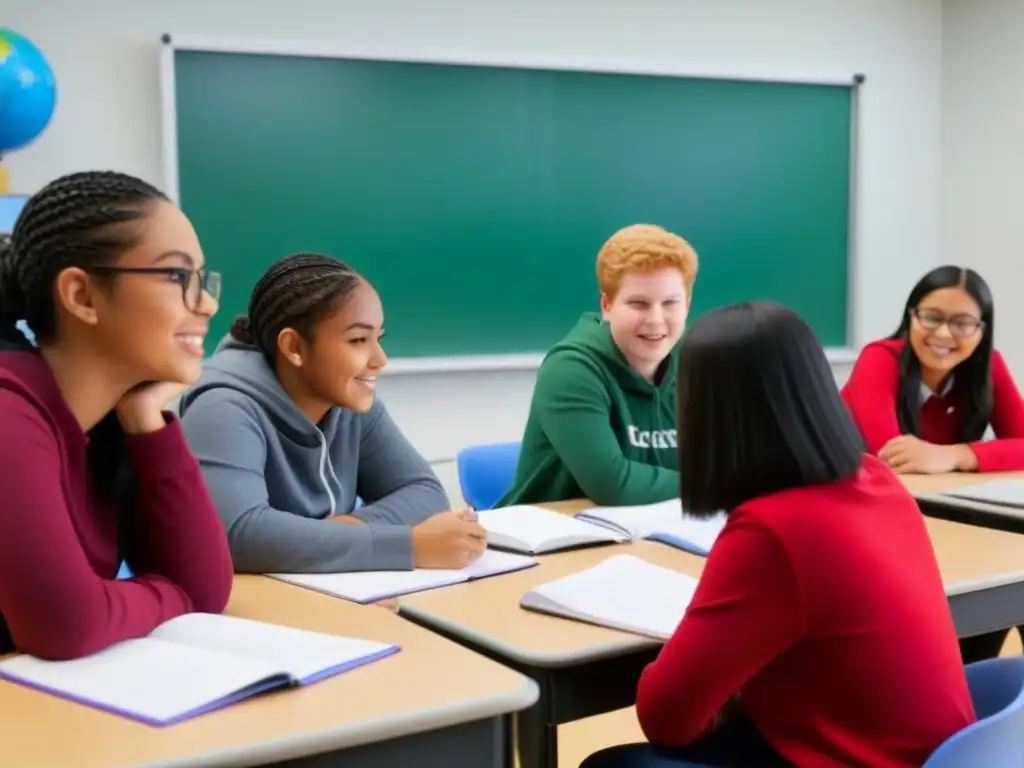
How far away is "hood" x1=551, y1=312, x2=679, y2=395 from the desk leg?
4.18 ft

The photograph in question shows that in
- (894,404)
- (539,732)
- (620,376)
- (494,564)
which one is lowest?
(539,732)

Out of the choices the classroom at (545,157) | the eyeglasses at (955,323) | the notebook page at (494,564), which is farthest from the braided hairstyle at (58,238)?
the eyeglasses at (955,323)

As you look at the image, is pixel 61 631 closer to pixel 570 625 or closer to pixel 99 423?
pixel 99 423

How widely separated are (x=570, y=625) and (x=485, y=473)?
142 centimetres

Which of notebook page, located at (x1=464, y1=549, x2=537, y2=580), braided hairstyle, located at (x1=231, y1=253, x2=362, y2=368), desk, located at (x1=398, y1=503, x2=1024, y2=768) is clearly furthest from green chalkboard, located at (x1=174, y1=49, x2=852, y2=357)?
desk, located at (x1=398, y1=503, x2=1024, y2=768)

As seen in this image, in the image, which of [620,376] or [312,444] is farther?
[620,376]

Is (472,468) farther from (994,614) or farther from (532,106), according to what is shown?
(532,106)

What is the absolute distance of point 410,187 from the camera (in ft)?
13.2

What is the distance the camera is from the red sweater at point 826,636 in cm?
A: 131

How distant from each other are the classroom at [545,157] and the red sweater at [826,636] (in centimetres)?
76

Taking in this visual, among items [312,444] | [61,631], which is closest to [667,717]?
[61,631]

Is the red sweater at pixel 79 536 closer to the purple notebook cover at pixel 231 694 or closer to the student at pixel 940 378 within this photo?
the purple notebook cover at pixel 231 694

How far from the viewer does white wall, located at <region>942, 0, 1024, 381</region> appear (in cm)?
473

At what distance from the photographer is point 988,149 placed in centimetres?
486
